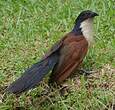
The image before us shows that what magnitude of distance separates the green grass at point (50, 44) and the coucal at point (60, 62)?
Result: 0.80 ft

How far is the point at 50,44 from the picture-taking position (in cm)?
695

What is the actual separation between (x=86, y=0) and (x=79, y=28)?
1.65 m

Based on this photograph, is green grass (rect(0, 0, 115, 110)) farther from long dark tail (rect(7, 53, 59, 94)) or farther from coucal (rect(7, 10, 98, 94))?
long dark tail (rect(7, 53, 59, 94))

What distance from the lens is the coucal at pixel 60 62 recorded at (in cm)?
564

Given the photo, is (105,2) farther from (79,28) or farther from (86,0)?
(79,28)

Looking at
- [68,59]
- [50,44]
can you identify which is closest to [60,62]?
[68,59]

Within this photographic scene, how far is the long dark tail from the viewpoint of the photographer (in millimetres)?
5590

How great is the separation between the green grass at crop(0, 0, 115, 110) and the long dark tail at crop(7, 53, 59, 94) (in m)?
0.35

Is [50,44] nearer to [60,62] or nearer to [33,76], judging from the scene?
[60,62]

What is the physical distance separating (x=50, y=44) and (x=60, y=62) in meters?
1.06

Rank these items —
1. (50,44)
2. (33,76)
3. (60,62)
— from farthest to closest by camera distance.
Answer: (50,44) → (60,62) → (33,76)

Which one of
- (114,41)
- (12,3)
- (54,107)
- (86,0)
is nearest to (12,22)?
(12,3)

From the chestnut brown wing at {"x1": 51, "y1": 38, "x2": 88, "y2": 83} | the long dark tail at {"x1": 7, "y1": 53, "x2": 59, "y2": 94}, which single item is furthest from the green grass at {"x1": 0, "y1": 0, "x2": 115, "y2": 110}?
the long dark tail at {"x1": 7, "y1": 53, "x2": 59, "y2": 94}

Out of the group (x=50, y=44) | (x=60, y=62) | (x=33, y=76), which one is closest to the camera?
(x=33, y=76)
